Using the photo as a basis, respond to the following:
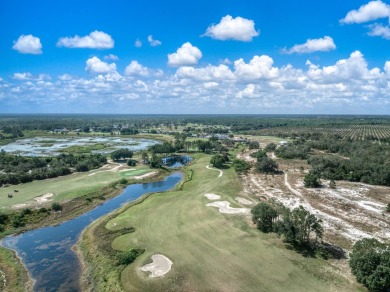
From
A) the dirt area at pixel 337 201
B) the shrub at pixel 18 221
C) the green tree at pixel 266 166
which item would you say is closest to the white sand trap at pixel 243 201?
the dirt area at pixel 337 201

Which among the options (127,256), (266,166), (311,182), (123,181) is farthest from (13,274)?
(266,166)

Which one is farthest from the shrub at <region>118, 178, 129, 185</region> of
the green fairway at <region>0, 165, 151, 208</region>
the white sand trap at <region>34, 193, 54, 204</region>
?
the white sand trap at <region>34, 193, 54, 204</region>

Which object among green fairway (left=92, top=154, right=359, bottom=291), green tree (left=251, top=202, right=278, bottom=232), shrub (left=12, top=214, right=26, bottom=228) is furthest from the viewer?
shrub (left=12, top=214, right=26, bottom=228)

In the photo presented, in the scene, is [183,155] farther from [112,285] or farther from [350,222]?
[112,285]

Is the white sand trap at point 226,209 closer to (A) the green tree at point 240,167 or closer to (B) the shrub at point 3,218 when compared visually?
(A) the green tree at point 240,167

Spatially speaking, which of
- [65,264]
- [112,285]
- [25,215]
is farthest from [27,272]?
[25,215]

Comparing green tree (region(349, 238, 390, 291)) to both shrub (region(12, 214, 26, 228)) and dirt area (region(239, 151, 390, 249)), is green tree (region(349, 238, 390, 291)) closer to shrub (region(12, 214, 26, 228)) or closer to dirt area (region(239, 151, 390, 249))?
dirt area (region(239, 151, 390, 249))
